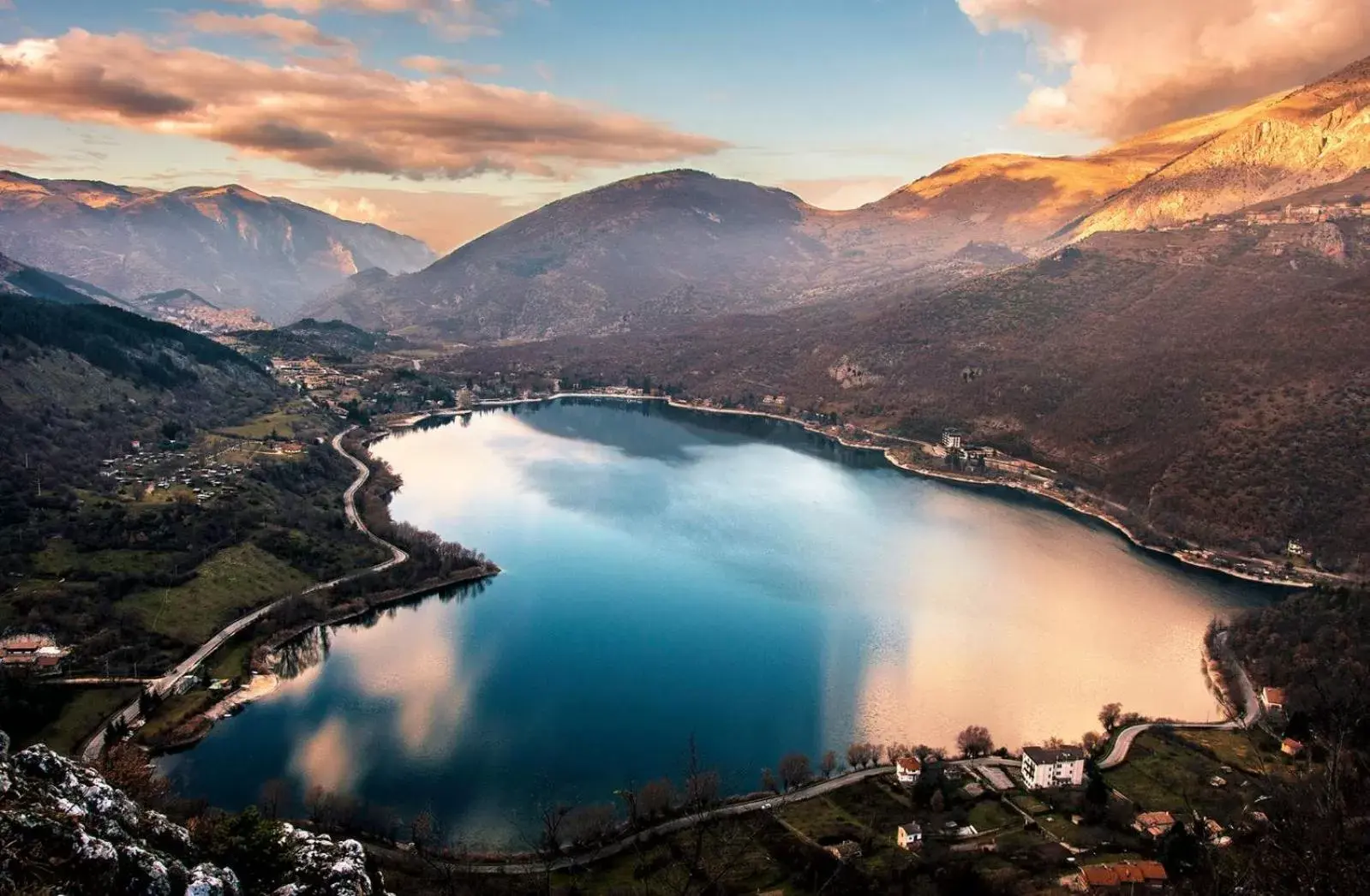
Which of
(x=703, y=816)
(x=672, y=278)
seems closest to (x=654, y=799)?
(x=703, y=816)

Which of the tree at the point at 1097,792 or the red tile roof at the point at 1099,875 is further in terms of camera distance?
the tree at the point at 1097,792

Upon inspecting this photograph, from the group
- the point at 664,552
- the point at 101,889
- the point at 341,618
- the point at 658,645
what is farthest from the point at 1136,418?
the point at 101,889

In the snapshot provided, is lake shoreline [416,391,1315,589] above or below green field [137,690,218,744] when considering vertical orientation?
above

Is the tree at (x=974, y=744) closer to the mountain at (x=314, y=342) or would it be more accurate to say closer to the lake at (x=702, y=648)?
the lake at (x=702, y=648)

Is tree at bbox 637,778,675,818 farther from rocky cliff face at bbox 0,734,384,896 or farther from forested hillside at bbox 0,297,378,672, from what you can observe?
forested hillside at bbox 0,297,378,672

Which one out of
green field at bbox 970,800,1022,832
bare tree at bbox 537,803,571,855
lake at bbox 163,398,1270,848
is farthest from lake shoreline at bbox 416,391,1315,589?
bare tree at bbox 537,803,571,855

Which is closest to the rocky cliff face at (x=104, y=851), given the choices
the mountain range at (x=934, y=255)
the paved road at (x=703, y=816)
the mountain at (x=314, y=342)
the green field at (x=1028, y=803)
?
the paved road at (x=703, y=816)

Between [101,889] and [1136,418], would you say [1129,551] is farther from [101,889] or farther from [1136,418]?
[101,889]
